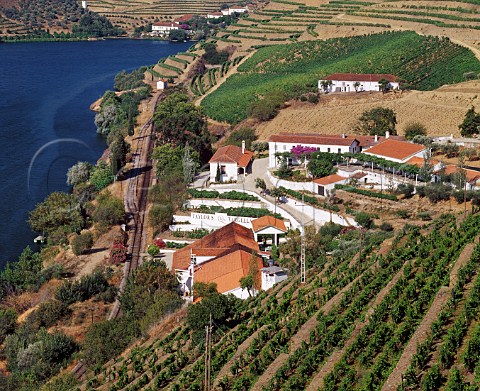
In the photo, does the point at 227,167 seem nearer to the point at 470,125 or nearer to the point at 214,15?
the point at 470,125

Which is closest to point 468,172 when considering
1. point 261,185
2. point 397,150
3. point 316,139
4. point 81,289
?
point 397,150

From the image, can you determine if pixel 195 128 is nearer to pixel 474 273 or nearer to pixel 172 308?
pixel 172 308

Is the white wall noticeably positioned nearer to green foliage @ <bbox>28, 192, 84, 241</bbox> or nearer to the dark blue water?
green foliage @ <bbox>28, 192, 84, 241</bbox>

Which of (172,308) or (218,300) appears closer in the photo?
(218,300)

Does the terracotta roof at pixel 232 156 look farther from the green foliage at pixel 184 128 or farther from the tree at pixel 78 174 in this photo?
the tree at pixel 78 174

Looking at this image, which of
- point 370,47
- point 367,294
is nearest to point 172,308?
point 367,294

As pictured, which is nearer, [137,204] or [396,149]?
[396,149]

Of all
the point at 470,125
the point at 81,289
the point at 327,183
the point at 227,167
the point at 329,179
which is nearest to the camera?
the point at 81,289
